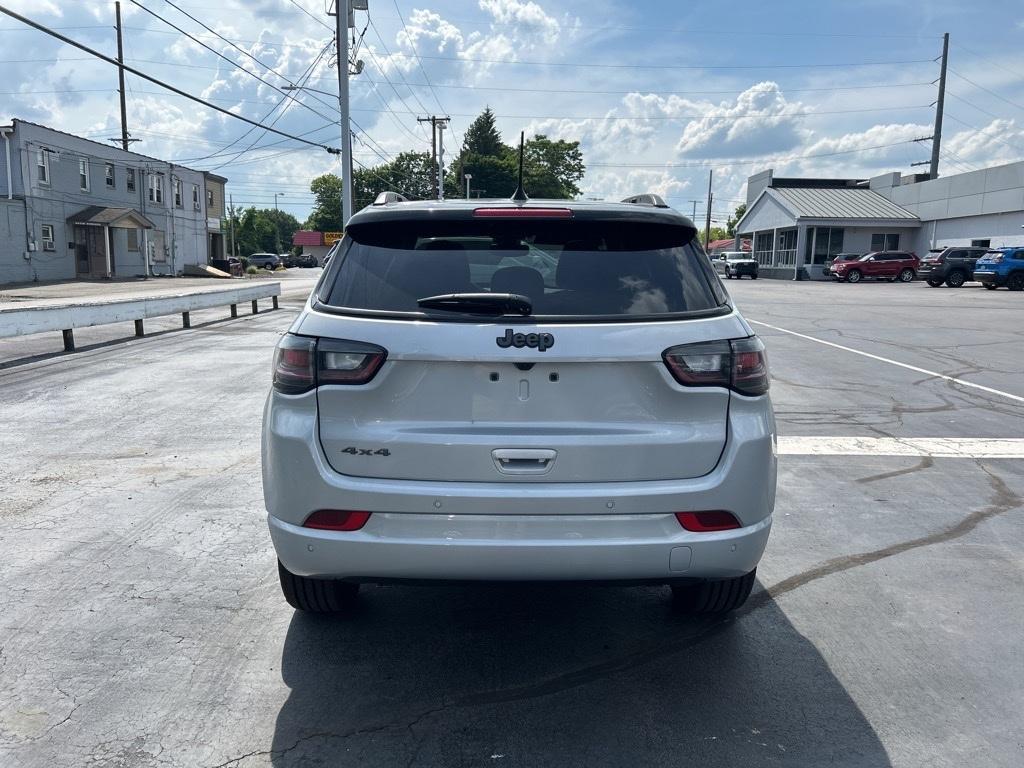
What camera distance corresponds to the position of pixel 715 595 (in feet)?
12.0

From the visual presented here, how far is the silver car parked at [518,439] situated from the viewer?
2.96 m

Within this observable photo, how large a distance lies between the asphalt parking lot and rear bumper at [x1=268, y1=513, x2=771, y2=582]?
191mm

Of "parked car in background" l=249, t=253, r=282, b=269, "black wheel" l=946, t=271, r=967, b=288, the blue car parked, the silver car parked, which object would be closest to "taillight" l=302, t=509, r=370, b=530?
the silver car parked

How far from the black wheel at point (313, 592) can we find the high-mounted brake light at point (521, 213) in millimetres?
1623

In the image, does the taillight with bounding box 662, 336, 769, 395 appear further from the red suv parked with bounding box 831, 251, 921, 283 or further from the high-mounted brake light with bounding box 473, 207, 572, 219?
the red suv parked with bounding box 831, 251, 921, 283

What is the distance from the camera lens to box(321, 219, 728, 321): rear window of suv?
313cm

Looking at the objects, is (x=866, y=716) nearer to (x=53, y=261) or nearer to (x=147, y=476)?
(x=147, y=476)

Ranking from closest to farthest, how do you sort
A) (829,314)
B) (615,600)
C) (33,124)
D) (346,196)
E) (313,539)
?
(313,539)
(615,600)
(829,314)
(346,196)
(33,124)

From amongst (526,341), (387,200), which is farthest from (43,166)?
(526,341)

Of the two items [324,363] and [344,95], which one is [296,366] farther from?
[344,95]

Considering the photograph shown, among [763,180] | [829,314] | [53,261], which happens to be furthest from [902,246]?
[53,261]

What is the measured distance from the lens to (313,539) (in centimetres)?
304

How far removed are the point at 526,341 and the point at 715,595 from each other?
1514 millimetres

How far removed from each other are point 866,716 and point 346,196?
24.4 m
